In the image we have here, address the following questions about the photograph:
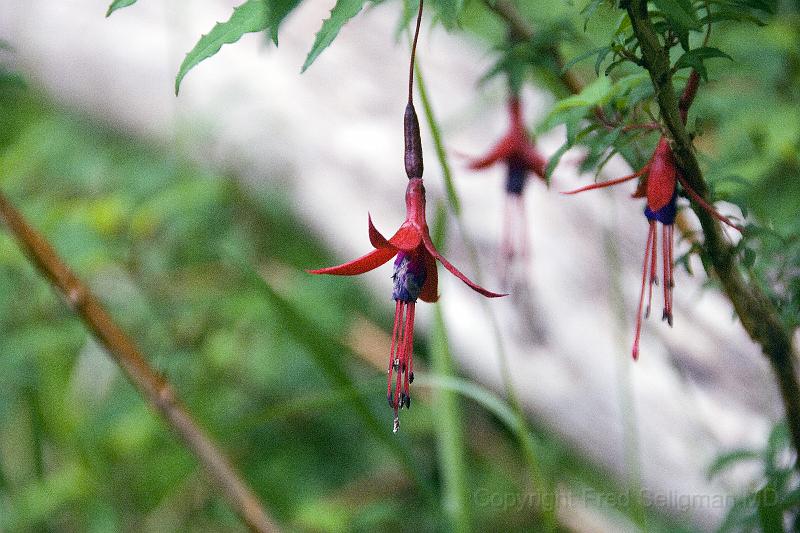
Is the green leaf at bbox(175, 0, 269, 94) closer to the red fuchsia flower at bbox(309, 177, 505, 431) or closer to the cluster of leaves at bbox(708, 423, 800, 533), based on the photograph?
the red fuchsia flower at bbox(309, 177, 505, 431)

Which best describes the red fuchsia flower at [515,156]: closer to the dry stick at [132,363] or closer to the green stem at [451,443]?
the green stem at [451,443]

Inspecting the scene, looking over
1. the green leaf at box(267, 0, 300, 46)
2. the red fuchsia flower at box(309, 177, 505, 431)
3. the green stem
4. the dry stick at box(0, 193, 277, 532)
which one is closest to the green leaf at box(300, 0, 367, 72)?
the green leaf at box(267, 0, 300, 46)

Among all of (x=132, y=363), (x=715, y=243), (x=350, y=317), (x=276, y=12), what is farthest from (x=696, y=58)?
(x=350, y=317)

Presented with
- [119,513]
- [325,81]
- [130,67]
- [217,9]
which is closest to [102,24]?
[130,67]

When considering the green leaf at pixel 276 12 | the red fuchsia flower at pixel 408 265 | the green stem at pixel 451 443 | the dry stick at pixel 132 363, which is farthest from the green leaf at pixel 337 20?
the green stem at pixel 451 443

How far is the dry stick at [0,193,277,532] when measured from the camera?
0.81 m

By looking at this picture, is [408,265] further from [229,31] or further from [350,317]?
[350,317]

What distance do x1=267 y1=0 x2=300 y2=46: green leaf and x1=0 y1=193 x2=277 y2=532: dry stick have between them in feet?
1.40

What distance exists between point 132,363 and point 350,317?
1.05 metres

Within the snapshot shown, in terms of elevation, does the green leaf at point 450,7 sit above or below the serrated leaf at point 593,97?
above

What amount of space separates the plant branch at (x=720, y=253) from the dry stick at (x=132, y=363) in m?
0.55

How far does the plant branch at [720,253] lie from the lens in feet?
1.74

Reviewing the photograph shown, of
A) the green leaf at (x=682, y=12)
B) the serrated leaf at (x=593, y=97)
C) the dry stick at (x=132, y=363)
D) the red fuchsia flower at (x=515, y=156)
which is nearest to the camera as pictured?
the green leaf at (x=682, y=12)

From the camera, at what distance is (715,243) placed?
627 mm
